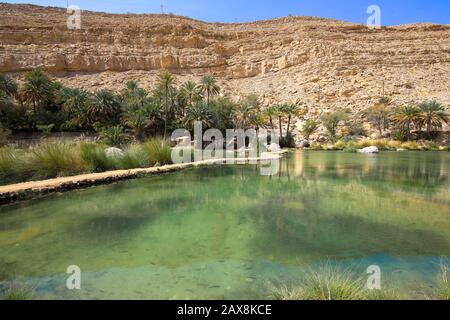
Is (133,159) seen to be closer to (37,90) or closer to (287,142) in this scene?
(287,142)

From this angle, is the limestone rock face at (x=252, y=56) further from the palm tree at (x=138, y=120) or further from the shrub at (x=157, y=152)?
the shrub at (x=157, y=152)

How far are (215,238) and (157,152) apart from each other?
1155 centimetres

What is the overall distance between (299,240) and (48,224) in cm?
563

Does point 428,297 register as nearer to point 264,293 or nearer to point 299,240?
point 264,293

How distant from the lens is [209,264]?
16.1 feet

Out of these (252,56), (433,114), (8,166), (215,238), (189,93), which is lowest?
(215,238)

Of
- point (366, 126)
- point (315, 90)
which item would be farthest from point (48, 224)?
point (315, 90)

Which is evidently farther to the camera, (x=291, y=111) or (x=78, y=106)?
(x=291, y=111)

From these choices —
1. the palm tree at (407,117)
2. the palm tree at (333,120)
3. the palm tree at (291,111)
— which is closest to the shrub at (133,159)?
the palm tree at (291,111)

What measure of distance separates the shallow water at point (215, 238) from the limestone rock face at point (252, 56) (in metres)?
34.9

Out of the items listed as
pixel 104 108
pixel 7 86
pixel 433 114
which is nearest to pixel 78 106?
pixel 104 108

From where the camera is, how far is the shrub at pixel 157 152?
16.7 meters

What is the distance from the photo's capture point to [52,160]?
11828 millimetres

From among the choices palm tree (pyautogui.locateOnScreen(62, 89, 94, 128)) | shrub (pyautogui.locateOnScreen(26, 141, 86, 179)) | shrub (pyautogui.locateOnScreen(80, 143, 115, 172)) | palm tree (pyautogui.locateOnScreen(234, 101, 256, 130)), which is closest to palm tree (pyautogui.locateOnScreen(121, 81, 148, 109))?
palm tree (pyautogui.locateOnScreen(62, 89, 94, 128))
